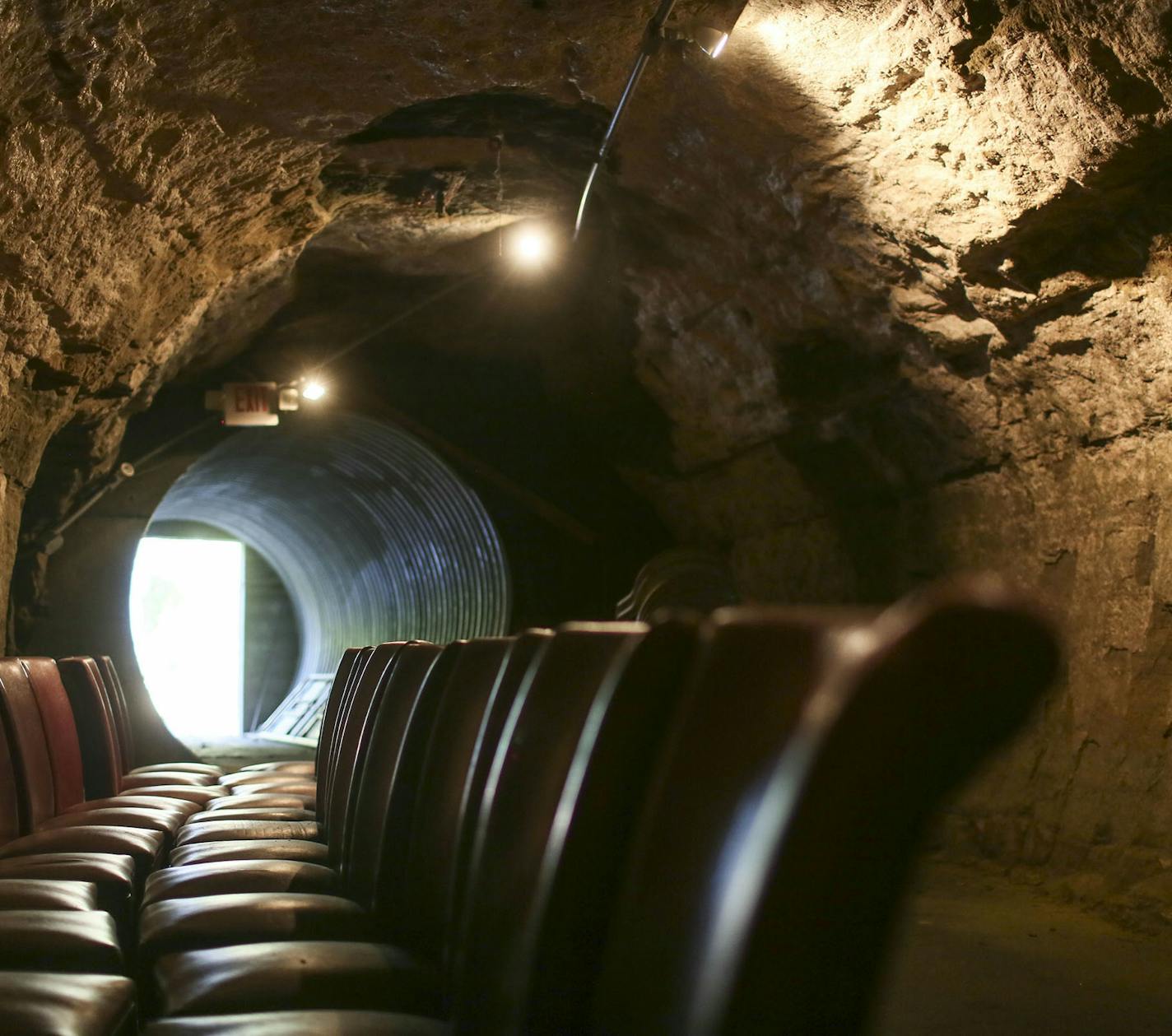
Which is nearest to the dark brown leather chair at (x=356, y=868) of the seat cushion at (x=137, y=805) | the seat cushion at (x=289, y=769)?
the seat cushion at (x=137, y=805)

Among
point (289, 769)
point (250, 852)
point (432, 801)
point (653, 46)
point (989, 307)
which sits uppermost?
point (653, 46)

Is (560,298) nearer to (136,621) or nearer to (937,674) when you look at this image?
(937,674)

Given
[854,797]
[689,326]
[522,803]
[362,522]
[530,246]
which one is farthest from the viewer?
[362,522]

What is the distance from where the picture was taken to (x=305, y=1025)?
178cm

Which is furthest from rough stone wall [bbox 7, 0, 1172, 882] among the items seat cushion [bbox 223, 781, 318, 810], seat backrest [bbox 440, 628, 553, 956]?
seat backrest [bbox 440, 628, 553, 956]

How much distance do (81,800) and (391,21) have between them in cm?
304

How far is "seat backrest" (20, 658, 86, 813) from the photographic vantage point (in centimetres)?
394

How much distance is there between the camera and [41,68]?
3.40m

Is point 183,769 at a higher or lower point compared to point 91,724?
lower

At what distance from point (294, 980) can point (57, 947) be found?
0.61 m

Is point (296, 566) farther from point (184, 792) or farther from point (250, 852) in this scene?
point (250, 852)

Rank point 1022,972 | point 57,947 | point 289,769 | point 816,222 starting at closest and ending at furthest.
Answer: point 57,947
point 1022,972
point 816,222
point 289,769

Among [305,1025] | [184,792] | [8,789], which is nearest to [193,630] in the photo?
[184,792]

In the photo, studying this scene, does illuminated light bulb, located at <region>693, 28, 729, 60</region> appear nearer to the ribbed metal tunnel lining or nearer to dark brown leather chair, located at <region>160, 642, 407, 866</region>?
dark brown leather chair, located at <region>160, 642, 407, 866</region>
